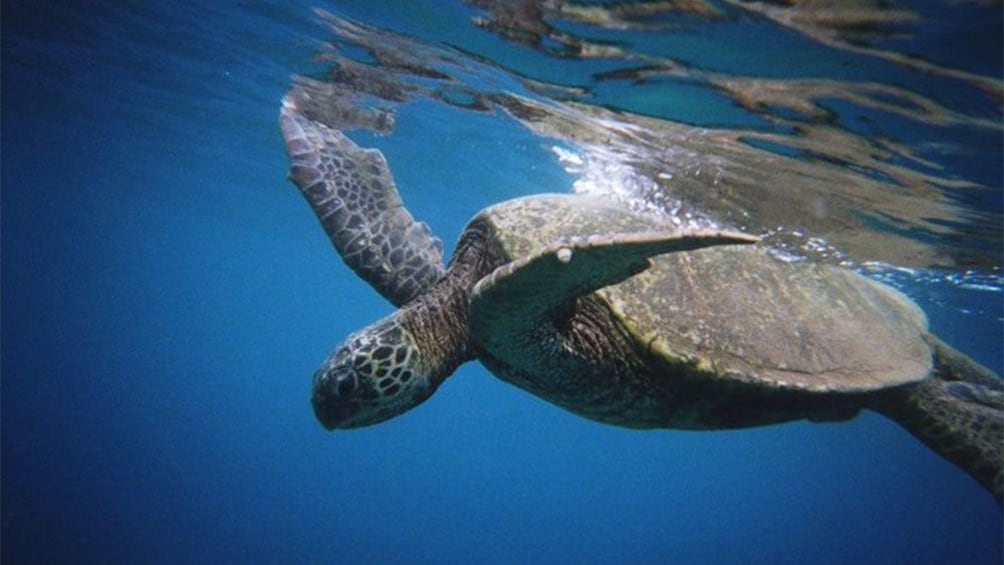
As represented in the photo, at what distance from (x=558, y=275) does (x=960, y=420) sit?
4339 millimetres

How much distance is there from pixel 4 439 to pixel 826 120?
4618cm

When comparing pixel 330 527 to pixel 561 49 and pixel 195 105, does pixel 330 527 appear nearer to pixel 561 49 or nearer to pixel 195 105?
pixel 195 105

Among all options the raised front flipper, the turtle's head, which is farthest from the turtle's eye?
the raised front flipper

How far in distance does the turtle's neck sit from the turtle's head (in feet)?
0.46

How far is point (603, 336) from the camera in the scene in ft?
11.7

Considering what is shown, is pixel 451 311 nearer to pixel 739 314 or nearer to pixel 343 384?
pixel 343 384

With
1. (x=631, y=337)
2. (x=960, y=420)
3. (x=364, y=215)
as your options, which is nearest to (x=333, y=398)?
(x=364, y=215)

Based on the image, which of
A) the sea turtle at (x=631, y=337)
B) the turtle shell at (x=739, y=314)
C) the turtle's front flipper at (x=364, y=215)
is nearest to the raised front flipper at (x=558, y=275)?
the sea turtle at (x=631, y=337)

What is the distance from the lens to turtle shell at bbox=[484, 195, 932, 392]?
136 inches

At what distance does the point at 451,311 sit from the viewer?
427 cm

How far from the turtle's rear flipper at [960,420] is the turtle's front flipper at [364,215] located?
4183mm

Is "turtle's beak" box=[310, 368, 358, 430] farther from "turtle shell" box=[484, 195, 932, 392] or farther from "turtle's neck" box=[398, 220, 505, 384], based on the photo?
"turtle shell" box=[484, 195, 932, 392]

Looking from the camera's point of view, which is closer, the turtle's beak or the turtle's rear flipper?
the turtle's beak

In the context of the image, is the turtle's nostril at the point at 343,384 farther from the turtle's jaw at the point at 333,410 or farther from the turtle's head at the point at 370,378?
the turtle's jaw at the point at 333,410
